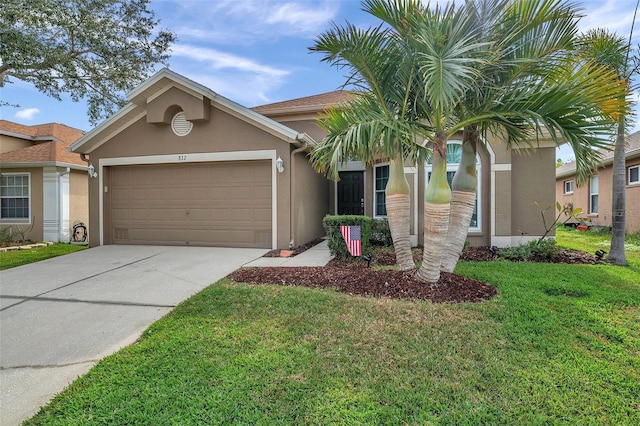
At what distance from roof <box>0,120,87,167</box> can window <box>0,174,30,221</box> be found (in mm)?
670

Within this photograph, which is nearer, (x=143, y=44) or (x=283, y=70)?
(x=143, y=44)

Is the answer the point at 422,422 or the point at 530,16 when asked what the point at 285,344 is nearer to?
the point at 422,422

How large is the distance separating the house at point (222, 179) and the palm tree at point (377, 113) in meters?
3.50

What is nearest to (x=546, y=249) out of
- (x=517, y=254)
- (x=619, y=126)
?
(x=517, y=254)

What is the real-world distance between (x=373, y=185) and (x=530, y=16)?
6368mm

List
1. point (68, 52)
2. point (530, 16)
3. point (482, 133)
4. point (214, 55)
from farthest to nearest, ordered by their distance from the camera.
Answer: point (214, 55) → point (68, 52) → point (482, 133) → point (530, 16)

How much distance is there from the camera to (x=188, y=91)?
29.9 ft

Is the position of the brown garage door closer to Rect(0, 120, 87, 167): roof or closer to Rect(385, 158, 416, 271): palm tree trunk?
Rect(0, 120, 87, 167): roof

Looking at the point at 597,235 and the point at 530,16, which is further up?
the point at 530,16

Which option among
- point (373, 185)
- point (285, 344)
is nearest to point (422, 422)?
point (285, 344)

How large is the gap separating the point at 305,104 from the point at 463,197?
8.91 m

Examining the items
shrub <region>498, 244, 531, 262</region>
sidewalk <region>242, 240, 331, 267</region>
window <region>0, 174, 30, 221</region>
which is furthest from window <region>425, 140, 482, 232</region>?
window <region>0, 174, 30, 221</region>

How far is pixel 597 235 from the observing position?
44.2 ft

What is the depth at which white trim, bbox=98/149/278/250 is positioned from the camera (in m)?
9.01
